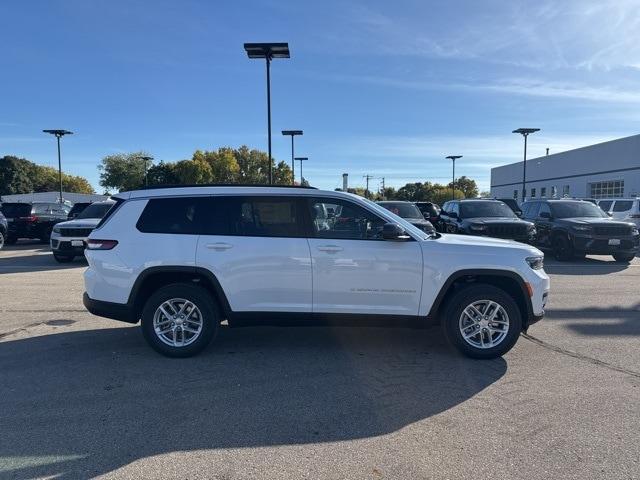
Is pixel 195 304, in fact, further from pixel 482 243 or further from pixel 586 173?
pixel 586 173

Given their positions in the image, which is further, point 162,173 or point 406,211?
point 162,173

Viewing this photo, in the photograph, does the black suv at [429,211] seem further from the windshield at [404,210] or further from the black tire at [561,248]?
the black tire at [561,248]

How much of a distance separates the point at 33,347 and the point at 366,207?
4.29 m

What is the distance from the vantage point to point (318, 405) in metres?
4.08

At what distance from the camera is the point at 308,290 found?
5.13 metres

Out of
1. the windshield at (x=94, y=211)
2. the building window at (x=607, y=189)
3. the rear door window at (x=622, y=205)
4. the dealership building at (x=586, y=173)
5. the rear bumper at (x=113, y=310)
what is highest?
the dealership building at (x=586, y=173)

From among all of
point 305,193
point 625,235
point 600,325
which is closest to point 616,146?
point 625,235

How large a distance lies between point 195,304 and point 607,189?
5443 centimetres

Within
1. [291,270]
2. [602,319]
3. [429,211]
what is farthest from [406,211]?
[291,270]

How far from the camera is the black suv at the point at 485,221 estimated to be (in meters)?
13.7

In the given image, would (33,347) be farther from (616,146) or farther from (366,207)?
(616,146)

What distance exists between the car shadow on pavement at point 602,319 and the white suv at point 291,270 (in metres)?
1.77

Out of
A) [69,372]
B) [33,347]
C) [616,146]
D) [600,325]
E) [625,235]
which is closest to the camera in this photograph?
[69,372]

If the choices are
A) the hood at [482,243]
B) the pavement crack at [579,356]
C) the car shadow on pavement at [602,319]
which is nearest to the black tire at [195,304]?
the hood at [482,243]
